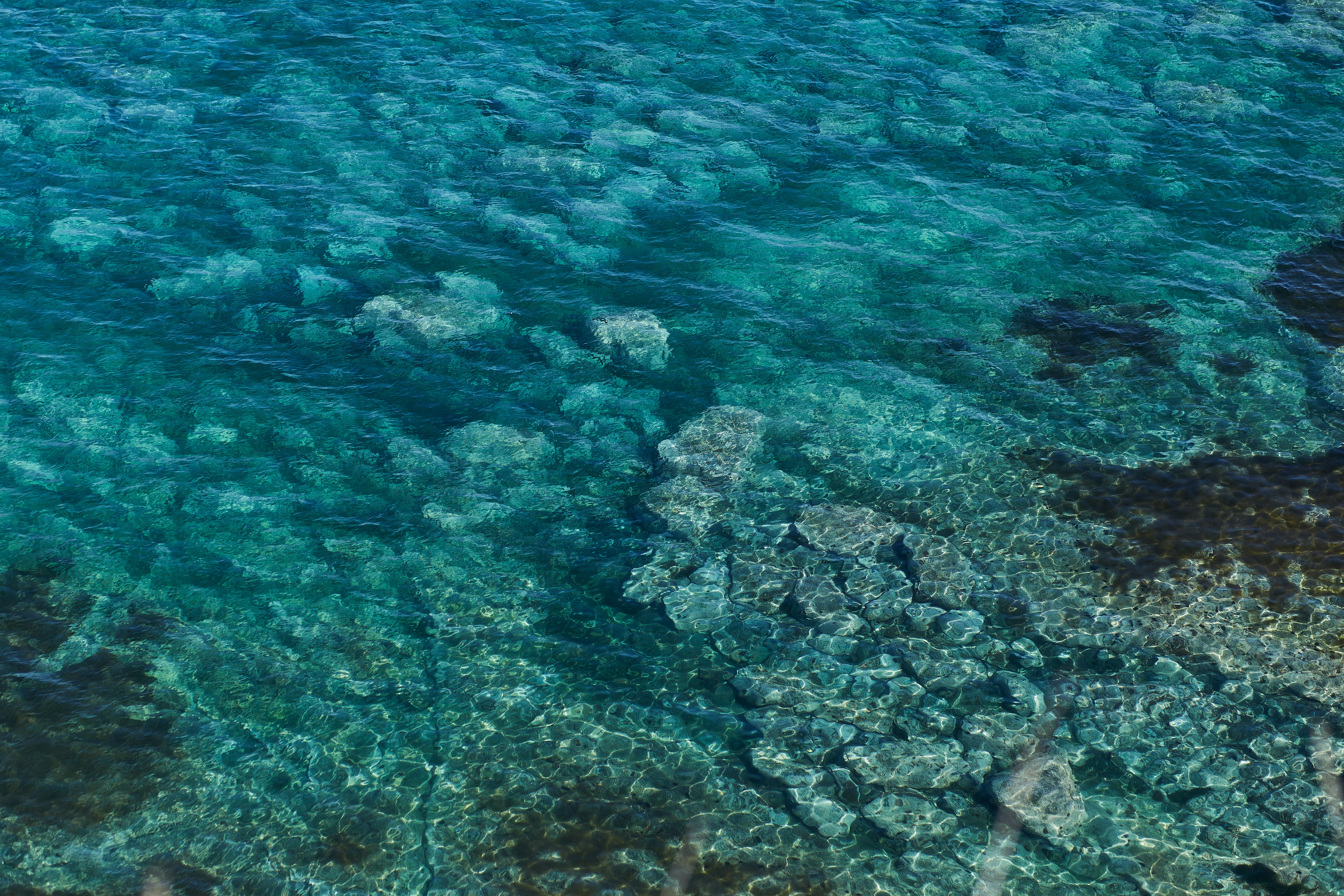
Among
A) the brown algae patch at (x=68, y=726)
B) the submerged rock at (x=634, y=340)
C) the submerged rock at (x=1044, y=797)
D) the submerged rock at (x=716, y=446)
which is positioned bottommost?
the brown algae patch at (x=68, y=726)

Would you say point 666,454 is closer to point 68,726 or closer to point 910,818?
point 910,818

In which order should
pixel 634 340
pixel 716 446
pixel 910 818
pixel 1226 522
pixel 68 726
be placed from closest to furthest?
pixel 910 818
pixel 68 726
pixel 1226 522
pixel 716 446
pixel 634 340

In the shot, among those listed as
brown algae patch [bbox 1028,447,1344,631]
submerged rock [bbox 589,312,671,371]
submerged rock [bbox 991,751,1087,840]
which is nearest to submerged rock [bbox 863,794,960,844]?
submerged rock [bbox 991,751,1087,840]

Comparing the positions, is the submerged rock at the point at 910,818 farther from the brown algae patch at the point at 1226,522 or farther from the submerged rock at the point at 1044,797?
the brown algae patch at the point at 1226,522

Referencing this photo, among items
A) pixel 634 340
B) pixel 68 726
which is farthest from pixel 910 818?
pixel 68 726

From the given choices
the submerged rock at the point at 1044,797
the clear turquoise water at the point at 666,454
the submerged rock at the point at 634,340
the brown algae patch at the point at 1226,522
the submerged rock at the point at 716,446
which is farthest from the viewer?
the submerged rock at the point at 634,340

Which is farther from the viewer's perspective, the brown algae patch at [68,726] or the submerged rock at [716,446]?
the submerged rock at [716,446]

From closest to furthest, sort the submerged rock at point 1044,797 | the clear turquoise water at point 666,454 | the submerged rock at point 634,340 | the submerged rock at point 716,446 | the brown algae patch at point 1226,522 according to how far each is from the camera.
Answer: the submerged rock at point 1044,797, the clear turquoise water at point 666,454, the brown algae patch at point 1226,522, the submerged rock at point 716,446, the submerged rock at point 634,340

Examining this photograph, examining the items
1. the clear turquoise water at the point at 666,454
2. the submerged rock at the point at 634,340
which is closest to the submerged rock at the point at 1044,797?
the clear turquoise water at the point at 666,454

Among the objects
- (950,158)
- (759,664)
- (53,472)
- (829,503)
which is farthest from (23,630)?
(950,158)
